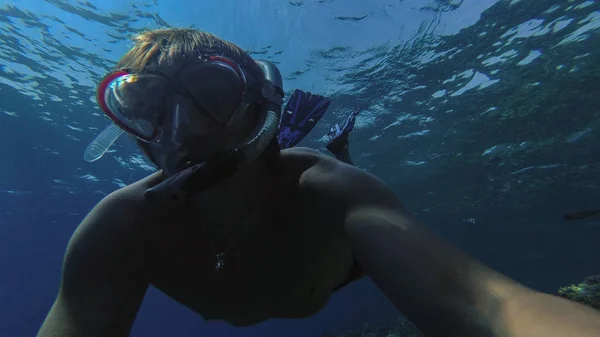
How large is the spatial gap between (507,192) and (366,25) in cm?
1951

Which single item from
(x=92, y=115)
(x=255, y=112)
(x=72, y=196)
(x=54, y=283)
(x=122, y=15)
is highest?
(x=122, y=15)

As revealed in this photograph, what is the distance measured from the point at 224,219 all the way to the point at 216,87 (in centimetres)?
99

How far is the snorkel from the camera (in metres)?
2.05

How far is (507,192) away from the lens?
81.5 feet

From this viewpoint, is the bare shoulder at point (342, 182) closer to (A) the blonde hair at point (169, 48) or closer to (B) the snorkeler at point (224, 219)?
Result: (B) the snorkeler at point (224, 219)

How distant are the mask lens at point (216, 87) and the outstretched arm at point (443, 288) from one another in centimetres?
119

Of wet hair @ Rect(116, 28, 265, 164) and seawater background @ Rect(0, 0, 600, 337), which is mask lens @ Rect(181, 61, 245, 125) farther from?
seawater background @ Rect(0, 0, 600, 337)

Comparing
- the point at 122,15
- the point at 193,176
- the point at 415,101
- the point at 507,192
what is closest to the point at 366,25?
the point at 415,101

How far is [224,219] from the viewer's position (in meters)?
2.52

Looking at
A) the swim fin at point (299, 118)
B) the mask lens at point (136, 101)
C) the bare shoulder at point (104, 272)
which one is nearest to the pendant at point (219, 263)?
the bare shoulder at point (104, 272)

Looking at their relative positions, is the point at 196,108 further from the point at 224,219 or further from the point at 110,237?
the point at 110,237

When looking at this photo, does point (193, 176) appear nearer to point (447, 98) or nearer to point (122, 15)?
point (122, 15)

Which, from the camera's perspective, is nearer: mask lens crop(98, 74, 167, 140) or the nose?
the nose

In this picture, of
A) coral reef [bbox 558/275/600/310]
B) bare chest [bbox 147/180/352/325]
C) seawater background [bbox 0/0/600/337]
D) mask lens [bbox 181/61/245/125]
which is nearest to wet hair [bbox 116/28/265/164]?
mask lens [bbox 181/61/245/125]
